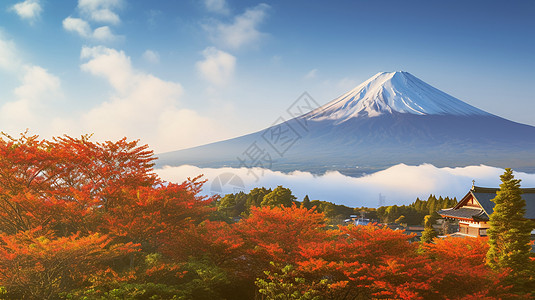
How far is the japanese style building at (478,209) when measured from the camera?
1947cm

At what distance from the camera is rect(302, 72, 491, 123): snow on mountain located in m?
87.1

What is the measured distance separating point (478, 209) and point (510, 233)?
33.6 ft

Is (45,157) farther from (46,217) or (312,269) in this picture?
(312,269)

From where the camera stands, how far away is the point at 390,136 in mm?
80750

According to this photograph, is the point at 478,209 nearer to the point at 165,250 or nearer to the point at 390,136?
the point at 165,250

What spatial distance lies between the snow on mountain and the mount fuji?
0.80 ft

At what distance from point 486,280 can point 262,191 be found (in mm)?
25284

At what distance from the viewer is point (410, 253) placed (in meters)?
10.6

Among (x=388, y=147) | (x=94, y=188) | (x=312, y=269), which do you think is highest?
(x=388, y=147)

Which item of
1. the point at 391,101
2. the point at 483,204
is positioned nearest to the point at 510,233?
the point at 483,204

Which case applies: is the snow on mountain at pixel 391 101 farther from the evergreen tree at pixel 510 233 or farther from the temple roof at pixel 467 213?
the evergreen tree at pixel 510 233

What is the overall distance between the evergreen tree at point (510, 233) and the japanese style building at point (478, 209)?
29.1ft

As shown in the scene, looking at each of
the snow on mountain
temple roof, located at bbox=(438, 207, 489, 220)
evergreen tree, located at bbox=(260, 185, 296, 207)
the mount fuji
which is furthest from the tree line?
the snow on mountain

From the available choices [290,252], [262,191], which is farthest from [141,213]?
[262,191]
